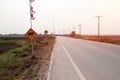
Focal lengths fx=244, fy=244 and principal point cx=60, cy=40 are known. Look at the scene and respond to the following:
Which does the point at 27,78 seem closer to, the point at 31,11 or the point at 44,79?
the point at 44,79

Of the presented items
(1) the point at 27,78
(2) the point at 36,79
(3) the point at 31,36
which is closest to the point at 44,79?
(2) the point at 36,79

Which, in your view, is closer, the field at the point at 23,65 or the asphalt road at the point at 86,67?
the asphalt road at the point at 86,67

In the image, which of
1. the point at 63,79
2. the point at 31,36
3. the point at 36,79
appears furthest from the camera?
the point at 31,36

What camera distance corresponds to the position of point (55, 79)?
9.52 metres

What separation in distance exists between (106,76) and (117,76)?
0.43 metres

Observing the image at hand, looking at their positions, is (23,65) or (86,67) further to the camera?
(23,65)

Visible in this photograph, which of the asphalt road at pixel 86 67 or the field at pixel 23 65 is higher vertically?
the asphalt road at pixel 86 67

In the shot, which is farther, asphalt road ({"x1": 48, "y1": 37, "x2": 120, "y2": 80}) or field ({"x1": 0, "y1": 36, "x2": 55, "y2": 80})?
field ({"x1": 0, "y1": 36, "x2": 55, "y2": 80})

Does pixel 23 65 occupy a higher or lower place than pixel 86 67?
→ lower

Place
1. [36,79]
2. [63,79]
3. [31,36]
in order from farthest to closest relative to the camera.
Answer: [31,36]
[36,79]
[63,79]

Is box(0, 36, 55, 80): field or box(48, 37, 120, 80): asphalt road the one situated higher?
box(48, 37, 120, 80): asphalt road

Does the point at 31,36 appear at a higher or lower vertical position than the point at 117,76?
higher

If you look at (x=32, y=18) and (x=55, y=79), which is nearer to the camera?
(x=55, y=79)

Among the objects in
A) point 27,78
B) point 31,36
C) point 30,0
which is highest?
point 30,0
